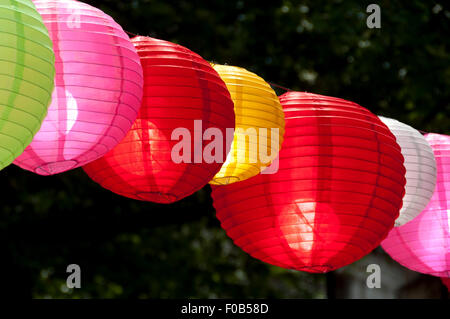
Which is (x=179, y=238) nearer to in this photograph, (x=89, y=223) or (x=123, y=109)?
(x=89, y=223)

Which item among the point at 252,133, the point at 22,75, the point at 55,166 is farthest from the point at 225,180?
the point at 22,75

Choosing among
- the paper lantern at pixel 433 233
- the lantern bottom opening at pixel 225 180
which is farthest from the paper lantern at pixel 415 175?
Answer: the lantern bottom opening at pixel 225 180

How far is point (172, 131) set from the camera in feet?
7.14

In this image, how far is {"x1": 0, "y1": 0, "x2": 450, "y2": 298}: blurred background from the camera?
5.12 m

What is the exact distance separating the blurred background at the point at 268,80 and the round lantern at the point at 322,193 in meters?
2.16

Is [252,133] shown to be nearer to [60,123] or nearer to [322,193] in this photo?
[322,193]

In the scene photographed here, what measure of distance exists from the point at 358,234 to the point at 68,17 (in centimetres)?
121

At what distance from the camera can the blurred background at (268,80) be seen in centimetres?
512

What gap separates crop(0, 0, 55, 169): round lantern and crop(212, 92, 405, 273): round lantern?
898 millimetres

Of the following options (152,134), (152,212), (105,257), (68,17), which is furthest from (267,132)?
(105,257)

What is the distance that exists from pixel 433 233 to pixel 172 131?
1402mm

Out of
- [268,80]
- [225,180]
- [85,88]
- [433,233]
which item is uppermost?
[268,80]

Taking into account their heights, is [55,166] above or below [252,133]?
below

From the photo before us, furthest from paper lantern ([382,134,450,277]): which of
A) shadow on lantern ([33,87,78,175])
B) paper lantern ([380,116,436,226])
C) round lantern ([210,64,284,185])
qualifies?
shadow on lantern ([33,87,78,175])
